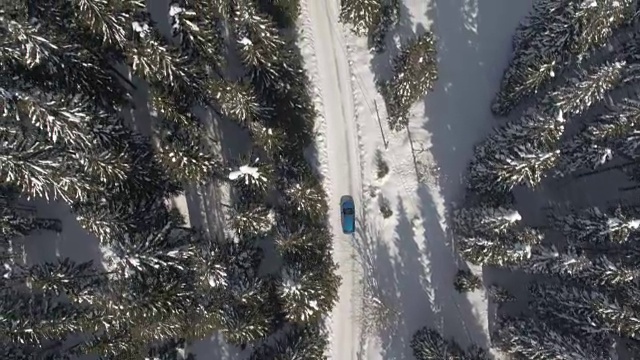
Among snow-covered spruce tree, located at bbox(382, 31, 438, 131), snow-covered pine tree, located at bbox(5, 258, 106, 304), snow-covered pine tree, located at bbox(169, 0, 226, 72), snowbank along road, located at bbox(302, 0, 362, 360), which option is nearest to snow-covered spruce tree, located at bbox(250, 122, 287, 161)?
snow-covered pine tree, located at bbox(169, 0, 226, 72)

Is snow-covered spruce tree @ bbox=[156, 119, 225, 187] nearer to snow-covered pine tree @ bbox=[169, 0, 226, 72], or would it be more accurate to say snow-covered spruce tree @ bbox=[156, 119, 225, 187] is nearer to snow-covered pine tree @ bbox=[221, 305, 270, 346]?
snow-covered pine tree @ bbox=[169, 0, 226, 72]

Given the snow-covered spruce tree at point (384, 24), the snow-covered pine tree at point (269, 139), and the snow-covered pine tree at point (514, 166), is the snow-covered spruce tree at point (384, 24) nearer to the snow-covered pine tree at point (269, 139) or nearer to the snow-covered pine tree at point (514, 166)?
the snow-covered pine tree at point (269, 139)

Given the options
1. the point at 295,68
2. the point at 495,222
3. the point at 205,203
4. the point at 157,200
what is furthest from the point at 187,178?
the point at 495,222

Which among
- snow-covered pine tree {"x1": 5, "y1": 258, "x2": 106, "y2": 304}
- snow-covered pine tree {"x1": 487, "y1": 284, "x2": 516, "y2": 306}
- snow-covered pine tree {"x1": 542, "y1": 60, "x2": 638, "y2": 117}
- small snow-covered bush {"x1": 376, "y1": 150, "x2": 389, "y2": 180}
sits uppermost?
snow-covered pine tree {"x1": 542, "y1": 60, "x2": 638, "y2": 117}

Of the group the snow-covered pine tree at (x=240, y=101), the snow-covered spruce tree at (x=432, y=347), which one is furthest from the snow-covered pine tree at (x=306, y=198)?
the snow-covered spruce tree at (x=432, y=347)

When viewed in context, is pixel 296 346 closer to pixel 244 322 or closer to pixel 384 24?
pixel 244 322

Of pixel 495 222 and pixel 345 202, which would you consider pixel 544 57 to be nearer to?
pixel 495 222

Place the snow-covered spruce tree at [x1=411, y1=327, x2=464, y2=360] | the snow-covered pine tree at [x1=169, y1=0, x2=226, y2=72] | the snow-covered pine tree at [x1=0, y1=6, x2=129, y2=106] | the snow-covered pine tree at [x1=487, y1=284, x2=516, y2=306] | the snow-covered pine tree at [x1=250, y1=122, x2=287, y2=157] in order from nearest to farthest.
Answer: the snow-covered pine tree at [x1=0, y1=6, x2=129, y2=106] < the snow-covered pine tree at [x1=169, y1=0, x2=226, y2=72] < the snow-covered pine tree at [x1=250, y1=122, x2=287, y2=157] < the snow-covered spruce tree at [x1=411, y1=327, x2=464, y2=360] < the snow-covered pine tree at [x1=487, y1=284, x2=516, y2=306]
